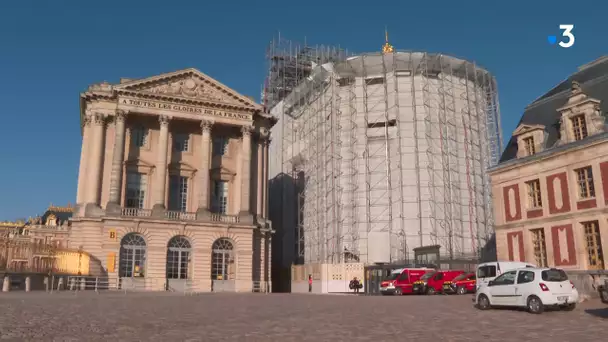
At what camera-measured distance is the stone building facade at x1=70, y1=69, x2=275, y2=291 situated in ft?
131

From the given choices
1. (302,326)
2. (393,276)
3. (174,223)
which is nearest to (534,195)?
(393,276)

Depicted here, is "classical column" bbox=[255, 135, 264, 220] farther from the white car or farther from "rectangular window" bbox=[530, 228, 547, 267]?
the white car

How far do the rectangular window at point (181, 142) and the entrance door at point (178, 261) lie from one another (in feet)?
27.3

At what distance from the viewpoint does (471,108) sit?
1839 inches

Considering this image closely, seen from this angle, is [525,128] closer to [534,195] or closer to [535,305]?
[534,195]

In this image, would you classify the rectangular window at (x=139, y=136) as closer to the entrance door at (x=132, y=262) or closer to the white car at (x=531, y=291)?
the entrance door at (x=132, y=262)

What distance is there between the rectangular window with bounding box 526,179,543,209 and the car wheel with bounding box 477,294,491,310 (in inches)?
468

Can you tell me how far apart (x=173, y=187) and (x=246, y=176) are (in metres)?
6.06

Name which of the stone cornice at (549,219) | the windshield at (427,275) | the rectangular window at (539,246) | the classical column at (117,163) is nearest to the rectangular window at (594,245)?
the stone cornice at (549,219)

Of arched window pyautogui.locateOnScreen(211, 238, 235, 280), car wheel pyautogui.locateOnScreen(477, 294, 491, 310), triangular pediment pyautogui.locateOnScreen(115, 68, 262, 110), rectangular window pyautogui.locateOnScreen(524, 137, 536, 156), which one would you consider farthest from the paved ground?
triangular pediment pyautogui.locateOnScreen(115, 68, 262, 110)

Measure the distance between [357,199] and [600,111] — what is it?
21.5 metres

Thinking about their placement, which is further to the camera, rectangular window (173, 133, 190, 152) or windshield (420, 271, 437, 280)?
rectangular window (173, 133, 190, 152)

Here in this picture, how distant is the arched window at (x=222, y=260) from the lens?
4209 centimetres

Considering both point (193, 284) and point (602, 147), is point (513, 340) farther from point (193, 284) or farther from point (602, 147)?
point (193, 284)
